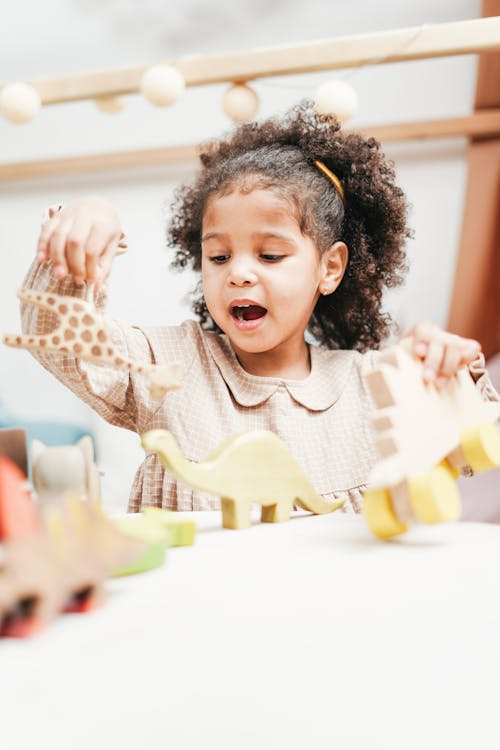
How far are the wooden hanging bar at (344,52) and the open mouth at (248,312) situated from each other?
0.97 ft

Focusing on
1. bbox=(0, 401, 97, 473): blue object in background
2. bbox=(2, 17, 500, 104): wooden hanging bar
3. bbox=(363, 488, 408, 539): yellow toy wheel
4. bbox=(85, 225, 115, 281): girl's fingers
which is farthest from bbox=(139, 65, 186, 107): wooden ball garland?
bbox=(0, 401, 97, 473): blue object in background

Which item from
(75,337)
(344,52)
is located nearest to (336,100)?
(344,52)

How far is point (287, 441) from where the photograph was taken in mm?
731

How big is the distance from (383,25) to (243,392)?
92 cm

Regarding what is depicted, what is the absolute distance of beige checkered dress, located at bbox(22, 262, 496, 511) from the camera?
2.34 feet

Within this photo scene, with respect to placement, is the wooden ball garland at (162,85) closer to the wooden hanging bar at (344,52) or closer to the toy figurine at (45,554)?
the wooden hanging bar at (344,52)

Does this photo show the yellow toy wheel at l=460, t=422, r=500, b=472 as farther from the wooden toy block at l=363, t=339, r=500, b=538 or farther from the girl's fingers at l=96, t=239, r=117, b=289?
the girl's fingers at l=96, t=239, r=117, b=289

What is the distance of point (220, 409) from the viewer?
2.47 feet

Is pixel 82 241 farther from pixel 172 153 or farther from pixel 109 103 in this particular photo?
pixel 172 153

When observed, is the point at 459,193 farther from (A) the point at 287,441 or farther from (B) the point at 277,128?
(A) the point at 287,441

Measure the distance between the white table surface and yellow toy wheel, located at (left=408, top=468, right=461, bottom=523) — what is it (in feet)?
0.12

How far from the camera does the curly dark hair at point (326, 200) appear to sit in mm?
780

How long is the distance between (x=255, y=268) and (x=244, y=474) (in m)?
0.29

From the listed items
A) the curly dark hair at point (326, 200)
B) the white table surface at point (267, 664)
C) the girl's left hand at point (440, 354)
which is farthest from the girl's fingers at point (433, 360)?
the curly dark hair at point (326, 200)
